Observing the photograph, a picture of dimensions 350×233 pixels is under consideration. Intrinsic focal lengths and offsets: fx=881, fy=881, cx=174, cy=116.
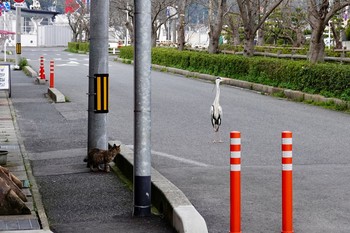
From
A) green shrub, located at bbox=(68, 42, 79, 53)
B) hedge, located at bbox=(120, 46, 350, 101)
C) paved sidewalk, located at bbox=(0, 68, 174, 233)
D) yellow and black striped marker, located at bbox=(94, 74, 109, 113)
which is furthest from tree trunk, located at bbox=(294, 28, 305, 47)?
yellow and black striped marker, located at bbox=(94, 74, 109, 113)

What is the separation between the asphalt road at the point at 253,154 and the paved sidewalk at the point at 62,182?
2.56 feet

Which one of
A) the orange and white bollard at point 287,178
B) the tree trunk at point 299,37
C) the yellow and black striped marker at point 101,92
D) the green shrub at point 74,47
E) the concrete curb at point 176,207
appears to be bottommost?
the concrete curb at point 176,207

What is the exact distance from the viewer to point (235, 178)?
771 centimetres

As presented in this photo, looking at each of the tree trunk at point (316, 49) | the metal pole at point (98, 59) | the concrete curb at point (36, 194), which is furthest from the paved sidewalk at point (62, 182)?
the tree trunk at point (316, 49)

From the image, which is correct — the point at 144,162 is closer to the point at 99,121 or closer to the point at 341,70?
the point at 99,121

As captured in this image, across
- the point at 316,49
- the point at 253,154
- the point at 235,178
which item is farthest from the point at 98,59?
the point at 316,49

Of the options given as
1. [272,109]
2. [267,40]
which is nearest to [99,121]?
[272,109]

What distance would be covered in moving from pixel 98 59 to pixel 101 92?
127 centimetres

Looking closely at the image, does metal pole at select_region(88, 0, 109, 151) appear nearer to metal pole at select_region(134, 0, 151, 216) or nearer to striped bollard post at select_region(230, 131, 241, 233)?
metal pole at select_region(134, 0, 151, 216)

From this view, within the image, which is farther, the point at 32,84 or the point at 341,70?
the point at 32,84

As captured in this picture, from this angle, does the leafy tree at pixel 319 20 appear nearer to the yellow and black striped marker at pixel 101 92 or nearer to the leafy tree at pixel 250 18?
the leafy tree at pixel 250 18

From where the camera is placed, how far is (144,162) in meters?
9.30

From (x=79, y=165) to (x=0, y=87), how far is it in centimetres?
1172

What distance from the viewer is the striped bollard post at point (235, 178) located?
7.64 meters
